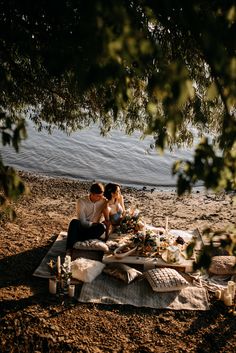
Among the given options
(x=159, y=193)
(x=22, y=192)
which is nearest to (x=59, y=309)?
(x=22, y=192)

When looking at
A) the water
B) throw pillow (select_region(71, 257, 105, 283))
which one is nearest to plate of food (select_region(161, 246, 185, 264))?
throw pillow (select_region(71, 257, 105, 283))

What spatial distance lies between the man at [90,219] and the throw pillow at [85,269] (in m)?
0.80

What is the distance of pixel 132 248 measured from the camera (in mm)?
7887

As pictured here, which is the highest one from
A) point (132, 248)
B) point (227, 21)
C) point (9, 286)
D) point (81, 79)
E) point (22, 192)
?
point (227, 21)

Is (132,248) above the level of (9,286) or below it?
above

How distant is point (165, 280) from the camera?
6914 millimetres

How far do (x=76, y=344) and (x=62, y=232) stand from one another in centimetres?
399

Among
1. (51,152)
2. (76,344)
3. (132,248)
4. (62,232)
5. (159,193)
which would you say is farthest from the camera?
(51,152)

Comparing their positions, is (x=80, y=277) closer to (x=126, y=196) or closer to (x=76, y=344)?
(x=76, y=344)

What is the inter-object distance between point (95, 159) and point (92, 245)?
46.7ft

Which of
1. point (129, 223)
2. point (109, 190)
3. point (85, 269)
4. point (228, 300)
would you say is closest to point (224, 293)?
point (228, 300)

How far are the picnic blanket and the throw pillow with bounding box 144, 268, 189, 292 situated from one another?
0.15 meters

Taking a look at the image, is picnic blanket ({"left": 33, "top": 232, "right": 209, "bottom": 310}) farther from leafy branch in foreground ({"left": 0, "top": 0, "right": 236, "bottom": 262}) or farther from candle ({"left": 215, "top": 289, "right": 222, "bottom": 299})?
leafy branch in foreground ({"left": 0, "top": 0, "right": 236, "bottom": 262})

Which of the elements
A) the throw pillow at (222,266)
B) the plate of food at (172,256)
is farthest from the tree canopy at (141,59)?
the throw pillow at (222,266)
